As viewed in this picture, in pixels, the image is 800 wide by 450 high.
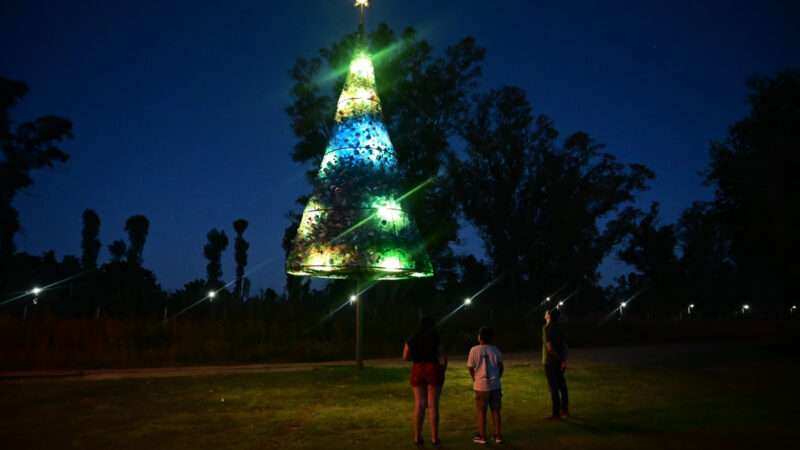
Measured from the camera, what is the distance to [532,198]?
45406 millimetres

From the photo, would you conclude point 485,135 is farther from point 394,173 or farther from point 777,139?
point 394,173

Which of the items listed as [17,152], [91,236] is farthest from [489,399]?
[91,236]

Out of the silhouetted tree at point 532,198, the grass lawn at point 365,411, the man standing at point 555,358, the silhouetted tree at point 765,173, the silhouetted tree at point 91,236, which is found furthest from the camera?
the silhouetted tree at point 91,236

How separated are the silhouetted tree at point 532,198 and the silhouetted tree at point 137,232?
198 ft

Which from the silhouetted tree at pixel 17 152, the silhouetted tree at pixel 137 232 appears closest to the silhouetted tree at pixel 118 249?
the silhouetted tree at pixel 137 232

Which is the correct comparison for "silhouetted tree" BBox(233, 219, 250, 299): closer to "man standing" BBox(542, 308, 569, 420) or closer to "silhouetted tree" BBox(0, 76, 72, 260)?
"silhouetted tree" BBox(0, 76, 72, 260)

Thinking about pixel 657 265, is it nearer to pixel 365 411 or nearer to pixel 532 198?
pixel 532 198

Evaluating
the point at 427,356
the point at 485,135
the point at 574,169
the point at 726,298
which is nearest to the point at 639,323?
the point at 574,169

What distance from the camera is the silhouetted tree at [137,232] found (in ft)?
293

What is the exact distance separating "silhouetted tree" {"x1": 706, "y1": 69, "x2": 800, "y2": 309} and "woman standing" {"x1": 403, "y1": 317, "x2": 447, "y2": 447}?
2069 centimetres

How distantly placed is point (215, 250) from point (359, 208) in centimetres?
9149

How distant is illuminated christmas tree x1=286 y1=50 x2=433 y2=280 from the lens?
14953mm

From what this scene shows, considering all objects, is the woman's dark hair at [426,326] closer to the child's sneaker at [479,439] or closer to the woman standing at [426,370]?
the woman standing at [426,370]

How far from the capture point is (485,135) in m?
44.6
